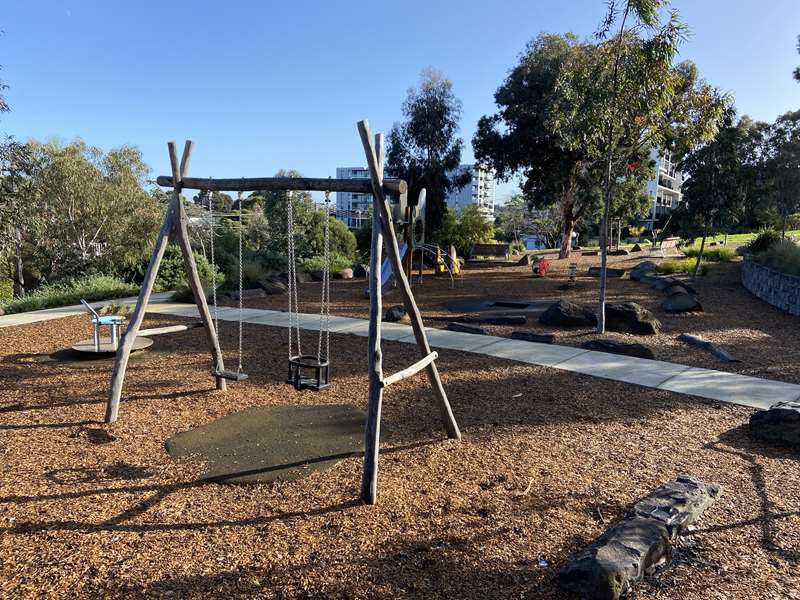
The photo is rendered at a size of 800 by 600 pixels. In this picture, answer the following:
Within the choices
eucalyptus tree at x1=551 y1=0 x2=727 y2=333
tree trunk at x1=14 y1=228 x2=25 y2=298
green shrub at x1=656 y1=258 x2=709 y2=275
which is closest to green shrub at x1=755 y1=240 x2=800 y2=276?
green shrub at x1=656 y1=258 x2=709 y2=275

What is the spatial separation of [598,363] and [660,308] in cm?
523

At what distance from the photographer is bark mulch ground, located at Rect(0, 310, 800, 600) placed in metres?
3.02

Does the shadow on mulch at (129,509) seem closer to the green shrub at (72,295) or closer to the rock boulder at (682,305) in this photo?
the rock boulder at (682,305)

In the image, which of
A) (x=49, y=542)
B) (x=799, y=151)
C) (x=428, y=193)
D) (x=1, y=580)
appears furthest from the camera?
(x=428, y=193)

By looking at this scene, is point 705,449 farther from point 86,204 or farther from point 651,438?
point 86,204

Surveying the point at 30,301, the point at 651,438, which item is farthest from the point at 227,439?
the point at 30,301

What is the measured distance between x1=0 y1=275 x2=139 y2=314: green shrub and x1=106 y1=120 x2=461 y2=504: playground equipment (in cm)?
1010

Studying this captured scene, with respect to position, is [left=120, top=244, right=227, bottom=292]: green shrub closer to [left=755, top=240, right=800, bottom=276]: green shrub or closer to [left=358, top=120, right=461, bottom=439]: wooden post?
[left=358, top=120, right=461, bottom=439]: wooden post

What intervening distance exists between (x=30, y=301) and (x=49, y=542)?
13022 mm

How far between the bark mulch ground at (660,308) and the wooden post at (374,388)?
18.4ft

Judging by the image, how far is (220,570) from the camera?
3.09 m

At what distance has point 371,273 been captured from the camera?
4141mm

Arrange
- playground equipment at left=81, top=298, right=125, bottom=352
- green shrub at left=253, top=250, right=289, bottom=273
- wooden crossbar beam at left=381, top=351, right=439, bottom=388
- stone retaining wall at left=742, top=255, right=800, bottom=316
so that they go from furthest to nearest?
green shrub at left=253, top=250, right=289, bottom=273, stone retaining wall at left=742, top=255, right=800, bottom=316, playground equipment at left=81, top=298, right=125, bottom=352, wooden crossbar beam at left=381, top=351, right=439, bottom=388

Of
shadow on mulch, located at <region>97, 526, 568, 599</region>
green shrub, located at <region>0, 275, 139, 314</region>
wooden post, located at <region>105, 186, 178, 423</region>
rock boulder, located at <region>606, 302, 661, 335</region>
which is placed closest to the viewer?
shadow on mulch, located at <region>97, 526, 568, 599</region>
